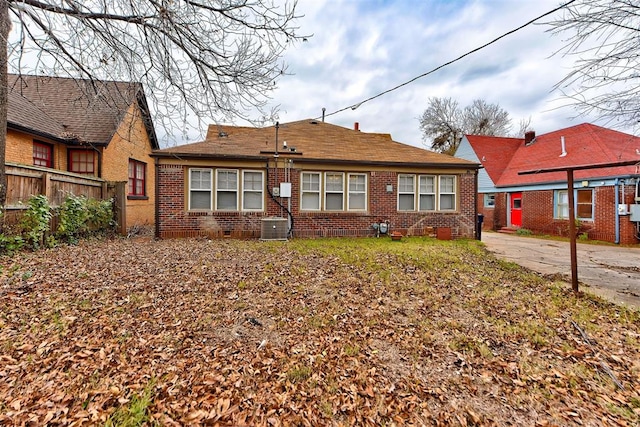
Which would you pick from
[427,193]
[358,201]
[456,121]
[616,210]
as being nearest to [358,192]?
[358,201]

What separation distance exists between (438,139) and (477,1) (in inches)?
942

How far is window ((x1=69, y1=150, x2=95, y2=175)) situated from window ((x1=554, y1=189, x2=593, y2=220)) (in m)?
19.1

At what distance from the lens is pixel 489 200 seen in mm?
17047

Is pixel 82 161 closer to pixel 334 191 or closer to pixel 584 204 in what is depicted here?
pixel 334 191

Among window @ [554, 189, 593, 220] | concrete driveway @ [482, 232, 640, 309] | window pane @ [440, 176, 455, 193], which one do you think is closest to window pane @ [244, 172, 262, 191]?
window pane @ [440, 176, 455, 193]

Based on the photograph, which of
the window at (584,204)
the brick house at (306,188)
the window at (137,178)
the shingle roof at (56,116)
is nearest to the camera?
the brick house at (306,188)

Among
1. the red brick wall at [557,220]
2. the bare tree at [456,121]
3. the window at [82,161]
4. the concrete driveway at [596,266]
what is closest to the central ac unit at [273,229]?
the concrete driveway at [596,266]

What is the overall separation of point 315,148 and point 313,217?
2.75 metres

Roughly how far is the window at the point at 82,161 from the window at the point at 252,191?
21.5ft

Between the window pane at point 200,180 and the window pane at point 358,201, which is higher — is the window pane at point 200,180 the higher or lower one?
the higher one

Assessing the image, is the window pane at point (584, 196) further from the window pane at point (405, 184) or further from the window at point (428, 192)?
the window pane at point (405, 184)

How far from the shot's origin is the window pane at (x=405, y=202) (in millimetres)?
10969

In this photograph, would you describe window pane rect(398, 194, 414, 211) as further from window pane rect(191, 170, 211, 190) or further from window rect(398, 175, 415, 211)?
window pane rect(191, 170, 211, 190)

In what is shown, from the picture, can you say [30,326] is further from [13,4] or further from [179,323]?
[13,4]
